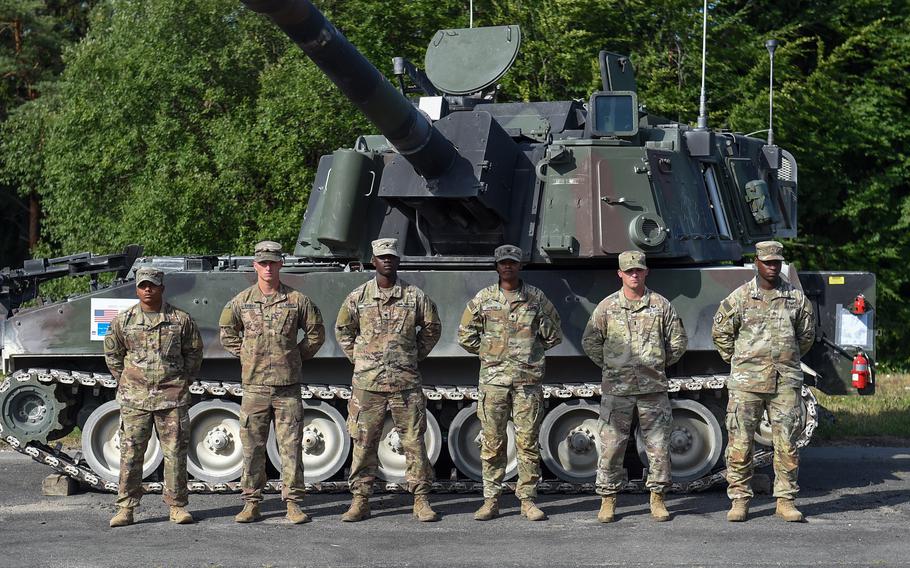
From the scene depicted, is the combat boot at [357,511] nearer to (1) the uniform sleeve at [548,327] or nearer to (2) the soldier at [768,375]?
(1) the uniform sleeve at [548,327]

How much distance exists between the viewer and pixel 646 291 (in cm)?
945

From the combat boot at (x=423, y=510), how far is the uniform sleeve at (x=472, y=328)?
120 cm

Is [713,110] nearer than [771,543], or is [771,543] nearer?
[771,543]

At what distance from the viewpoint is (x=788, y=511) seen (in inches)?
360

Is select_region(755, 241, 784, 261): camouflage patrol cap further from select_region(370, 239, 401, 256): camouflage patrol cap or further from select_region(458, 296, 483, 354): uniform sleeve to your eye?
select_region(370, 239, 401, 256): camouflage patrol cap

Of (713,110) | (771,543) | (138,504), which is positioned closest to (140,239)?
(713,110)

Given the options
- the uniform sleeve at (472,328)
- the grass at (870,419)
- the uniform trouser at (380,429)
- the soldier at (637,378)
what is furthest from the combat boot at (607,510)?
A: the grass at (870,419)

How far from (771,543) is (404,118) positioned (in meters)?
4.07

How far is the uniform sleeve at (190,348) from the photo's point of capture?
9.23 metres

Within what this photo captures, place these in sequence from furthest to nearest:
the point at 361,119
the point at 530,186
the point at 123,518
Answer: the point at 361,119, the point at 530,186, the point at 123,518

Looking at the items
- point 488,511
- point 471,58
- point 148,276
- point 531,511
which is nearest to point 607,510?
point 531,511

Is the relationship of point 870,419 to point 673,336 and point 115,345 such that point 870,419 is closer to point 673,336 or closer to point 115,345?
point 673,336

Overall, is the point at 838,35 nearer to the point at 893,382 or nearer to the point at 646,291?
the point at 893,382

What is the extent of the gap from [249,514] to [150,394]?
117 centimetres
